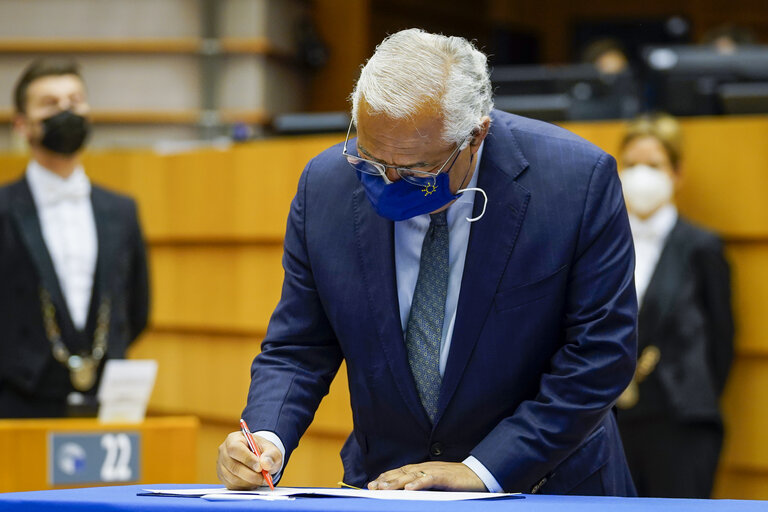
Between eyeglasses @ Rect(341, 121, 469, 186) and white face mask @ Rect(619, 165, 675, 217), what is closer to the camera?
eyeglasses @ Rect(341, 121, 469, 186)

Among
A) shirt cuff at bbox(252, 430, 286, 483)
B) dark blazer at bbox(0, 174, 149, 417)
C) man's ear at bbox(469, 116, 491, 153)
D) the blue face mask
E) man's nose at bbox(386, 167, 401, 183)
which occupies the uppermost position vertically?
man's ear at bbox(469, 116, 491, 153)

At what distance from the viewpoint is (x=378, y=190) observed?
1887mm

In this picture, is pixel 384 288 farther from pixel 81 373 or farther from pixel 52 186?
pixel 52 186

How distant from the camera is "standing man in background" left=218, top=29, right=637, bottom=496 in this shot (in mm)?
1816

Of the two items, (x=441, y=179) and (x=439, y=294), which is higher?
(x=441, y=179)

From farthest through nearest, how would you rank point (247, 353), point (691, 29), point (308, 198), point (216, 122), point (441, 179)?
point (691, 29), point (216, 122), point (247, 353), point (308, 198), point (441, 179)

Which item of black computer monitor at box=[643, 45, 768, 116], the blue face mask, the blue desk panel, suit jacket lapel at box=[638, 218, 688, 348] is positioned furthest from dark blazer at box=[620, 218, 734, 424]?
the blue desk panel

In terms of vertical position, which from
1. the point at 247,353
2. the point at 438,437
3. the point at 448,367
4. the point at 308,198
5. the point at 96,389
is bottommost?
the point at 247,353

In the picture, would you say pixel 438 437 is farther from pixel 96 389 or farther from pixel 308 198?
pixel 96 389

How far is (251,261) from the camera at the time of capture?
196 inches

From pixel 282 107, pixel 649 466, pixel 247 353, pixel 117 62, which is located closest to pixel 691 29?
pixel 282 107

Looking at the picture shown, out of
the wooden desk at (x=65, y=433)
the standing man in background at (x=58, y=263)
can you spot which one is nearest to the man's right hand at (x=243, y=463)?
the wooden desk at (x=65, y=433)

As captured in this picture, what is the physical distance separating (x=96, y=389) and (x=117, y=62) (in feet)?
16.2

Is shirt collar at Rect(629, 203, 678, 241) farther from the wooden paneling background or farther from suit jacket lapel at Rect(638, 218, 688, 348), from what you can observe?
the wooden paneling background
